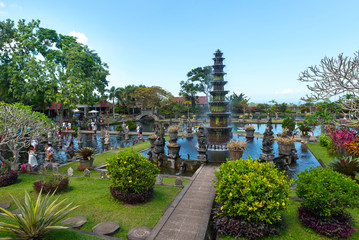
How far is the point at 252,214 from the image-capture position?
552cm

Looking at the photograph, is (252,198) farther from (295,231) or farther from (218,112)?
(218,112)

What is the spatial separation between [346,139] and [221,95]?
10758 mm

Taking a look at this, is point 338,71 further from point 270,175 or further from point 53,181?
point 53,181

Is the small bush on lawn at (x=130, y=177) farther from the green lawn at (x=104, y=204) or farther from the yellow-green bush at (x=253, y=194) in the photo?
the yellow-green bush at (x=253, y=194)

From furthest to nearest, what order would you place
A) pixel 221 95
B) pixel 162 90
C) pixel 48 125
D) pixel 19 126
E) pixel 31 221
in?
pixel 162 90 → pixel 221 95 → pixel 48 125 → pixel 19 126 → pixel 31 221

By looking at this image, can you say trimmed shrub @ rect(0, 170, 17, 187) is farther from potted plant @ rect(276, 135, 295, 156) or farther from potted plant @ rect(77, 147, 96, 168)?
potted plant @ rect(276, 135, 295, 156)

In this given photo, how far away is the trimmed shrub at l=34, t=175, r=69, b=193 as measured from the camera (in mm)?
8938

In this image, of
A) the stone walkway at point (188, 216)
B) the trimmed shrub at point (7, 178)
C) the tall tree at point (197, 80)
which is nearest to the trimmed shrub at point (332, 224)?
the stone walkway at point (188, 216)

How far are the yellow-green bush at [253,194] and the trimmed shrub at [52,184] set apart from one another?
23.9 feet

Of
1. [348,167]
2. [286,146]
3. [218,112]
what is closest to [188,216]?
[348,167]

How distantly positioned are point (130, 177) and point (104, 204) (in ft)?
5.31

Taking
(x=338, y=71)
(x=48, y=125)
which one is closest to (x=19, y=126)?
(x=48, y=125)

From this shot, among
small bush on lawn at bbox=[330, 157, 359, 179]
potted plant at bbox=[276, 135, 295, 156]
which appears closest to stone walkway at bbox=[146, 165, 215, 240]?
small bush on lawn at bbox=[330, 157, 359, 179]

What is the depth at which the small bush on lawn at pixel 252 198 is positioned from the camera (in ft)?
17.9
